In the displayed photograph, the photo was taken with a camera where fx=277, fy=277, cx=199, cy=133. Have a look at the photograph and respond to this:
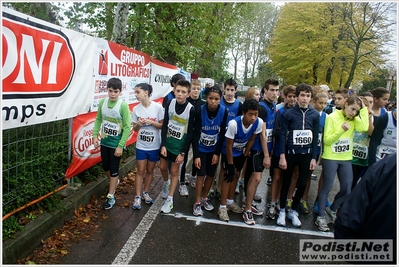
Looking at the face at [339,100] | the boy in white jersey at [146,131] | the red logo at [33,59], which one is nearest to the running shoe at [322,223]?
the face at [339,100]

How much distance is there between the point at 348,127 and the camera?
3.84 metres

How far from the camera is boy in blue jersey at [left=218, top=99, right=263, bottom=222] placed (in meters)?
3.70

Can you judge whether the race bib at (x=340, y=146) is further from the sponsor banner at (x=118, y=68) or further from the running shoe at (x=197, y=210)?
the sponsor banner at (x=118, y=68)

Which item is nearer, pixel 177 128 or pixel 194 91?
pixel 177 128

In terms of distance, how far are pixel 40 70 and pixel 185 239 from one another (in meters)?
2.61

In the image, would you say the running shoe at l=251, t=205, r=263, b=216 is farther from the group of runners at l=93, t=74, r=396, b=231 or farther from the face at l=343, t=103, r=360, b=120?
the face at l=343, t=103, r=360, b=120

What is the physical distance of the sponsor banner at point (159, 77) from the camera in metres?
7.35

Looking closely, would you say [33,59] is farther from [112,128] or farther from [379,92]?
[379,92]

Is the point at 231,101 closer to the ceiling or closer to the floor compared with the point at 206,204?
closer to the ceiling

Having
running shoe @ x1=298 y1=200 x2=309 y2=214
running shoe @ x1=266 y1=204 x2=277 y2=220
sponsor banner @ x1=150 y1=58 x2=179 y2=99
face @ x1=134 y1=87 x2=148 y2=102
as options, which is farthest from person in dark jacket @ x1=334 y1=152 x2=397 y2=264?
sponsor banner @ x1=150 y1=58 x2=179 y2=99

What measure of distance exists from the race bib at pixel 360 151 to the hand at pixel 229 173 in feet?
6.65

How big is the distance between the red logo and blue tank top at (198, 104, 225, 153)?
1.89 metres

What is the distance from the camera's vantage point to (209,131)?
158 inches

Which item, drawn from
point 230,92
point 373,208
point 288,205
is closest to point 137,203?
point 230,92
